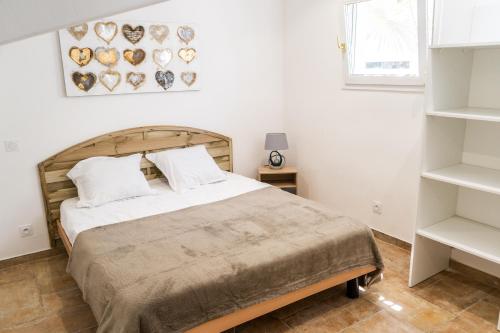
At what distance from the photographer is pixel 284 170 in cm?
419

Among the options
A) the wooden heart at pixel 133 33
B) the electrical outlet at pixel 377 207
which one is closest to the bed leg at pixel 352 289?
the electrical outlet at pixel 377 207

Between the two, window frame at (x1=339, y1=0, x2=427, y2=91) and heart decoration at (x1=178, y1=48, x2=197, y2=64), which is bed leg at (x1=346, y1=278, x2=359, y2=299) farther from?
heart decoration at (x1=178, y1=48, x2=197, y2=64)

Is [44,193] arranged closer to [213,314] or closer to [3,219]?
[3,219]

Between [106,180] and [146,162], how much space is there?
0.57 m

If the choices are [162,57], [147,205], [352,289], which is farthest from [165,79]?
[352,289]

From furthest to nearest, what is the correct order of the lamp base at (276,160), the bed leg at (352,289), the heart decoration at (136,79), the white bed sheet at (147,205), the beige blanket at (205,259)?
1. the lamp base at (276,160)
2. the heart decoration at (136,79)
3. the white bed sheet at (147,205)
4. the bed leg at (352,289)
5. the beige blanket at (205,259)

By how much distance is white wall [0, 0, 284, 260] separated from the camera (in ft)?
10.5

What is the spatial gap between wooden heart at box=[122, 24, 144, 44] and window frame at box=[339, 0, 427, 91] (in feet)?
5.89

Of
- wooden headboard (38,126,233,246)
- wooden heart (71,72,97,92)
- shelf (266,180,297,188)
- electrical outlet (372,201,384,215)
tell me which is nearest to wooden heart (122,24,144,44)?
wooden heart (71,72,97,92)

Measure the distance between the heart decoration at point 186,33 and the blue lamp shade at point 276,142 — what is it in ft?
4.06

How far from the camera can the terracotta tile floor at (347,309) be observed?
2484mm

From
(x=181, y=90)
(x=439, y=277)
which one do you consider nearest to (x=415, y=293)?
(x=439, y=277)

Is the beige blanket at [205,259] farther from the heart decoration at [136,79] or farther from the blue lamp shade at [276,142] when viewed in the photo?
the heart decoration at [136,79]

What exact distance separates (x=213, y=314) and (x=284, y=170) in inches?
89.6
